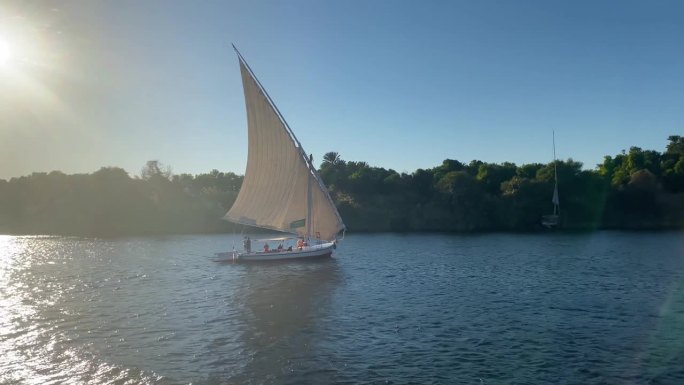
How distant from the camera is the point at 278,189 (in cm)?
5597

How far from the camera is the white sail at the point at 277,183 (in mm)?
53750

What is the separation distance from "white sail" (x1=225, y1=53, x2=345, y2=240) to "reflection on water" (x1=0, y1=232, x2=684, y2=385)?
5.28 meters

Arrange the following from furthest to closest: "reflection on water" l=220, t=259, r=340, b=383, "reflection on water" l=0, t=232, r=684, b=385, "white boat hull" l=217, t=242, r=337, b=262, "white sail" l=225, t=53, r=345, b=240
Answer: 1. "white boat hull" l=217, t=242, r=337, b=262
2. "white sail" l=225, t=53, r=345, b=240
3. "reflection on water" l=220, t=259, r=340, b=383
4. "reflection on water" l=0, t=232, r=684, b=385

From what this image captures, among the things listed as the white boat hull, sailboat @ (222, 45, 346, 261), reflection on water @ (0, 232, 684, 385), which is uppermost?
sailboat @ (222, 45, 346, 261)

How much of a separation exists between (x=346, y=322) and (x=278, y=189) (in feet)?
94.9

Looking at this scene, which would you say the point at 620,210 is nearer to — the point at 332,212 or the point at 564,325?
the point at 332,212

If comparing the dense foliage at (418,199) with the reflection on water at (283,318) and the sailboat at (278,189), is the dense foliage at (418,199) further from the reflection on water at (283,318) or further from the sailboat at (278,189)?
the reflection on water at (283,318)

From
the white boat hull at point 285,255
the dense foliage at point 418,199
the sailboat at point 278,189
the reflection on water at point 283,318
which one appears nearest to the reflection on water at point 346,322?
the reflection on water at point 283,318

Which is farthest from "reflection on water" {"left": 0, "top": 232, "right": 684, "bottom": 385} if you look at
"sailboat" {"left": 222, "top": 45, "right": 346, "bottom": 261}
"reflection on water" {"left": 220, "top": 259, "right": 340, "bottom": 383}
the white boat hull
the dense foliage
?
the dense foliage

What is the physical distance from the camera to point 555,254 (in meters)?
62.8

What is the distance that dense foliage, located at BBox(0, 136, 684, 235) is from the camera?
398ft

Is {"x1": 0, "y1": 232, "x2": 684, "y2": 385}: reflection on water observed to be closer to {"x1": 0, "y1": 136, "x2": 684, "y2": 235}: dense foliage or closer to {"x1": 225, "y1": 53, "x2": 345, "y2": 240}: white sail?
{"x1": 225, "y1": 53, "x2": 345, "y2": 240}: white sail

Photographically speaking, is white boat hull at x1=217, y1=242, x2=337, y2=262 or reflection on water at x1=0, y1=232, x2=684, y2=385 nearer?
reflection on water at x1=0, y1=232, x2=684, y2=385

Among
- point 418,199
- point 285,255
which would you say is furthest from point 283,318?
point 418,199
